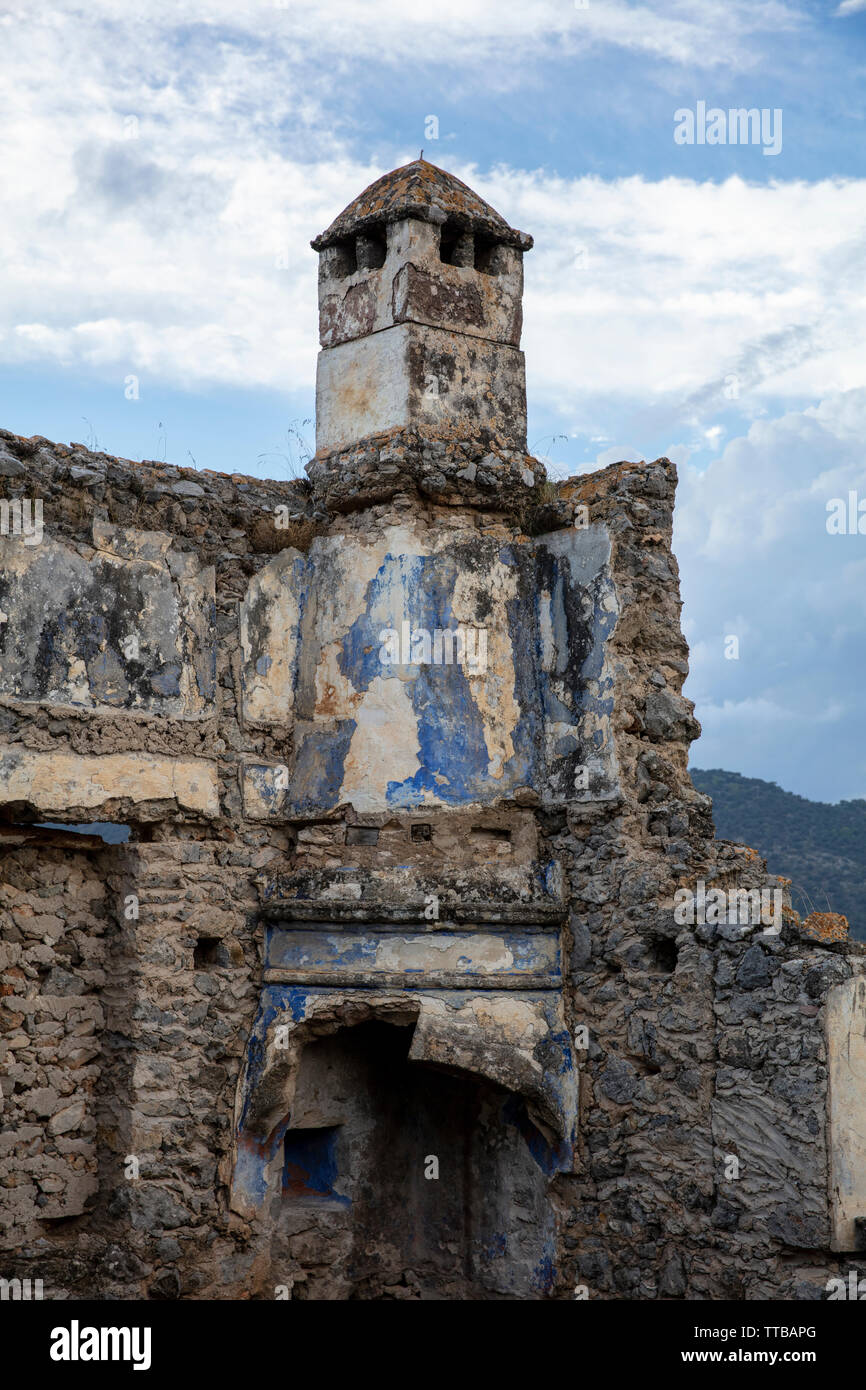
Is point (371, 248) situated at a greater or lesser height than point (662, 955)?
greater

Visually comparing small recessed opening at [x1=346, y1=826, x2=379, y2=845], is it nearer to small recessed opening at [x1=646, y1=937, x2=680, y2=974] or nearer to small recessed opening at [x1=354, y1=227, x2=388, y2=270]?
small recessed opening at [x1=646, y1=937, x2=680, y2=974]

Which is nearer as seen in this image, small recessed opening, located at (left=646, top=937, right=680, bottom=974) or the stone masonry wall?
the stone masonry wall

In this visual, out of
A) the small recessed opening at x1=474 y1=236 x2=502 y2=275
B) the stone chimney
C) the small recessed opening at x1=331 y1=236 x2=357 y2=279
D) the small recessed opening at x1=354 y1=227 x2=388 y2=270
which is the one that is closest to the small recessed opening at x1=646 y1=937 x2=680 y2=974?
the stone chimney

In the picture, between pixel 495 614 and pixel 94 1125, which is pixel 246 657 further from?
pixel 94 1125

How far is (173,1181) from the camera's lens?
27.4ft

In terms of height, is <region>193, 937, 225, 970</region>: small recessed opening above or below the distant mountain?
below

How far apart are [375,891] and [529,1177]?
201cm

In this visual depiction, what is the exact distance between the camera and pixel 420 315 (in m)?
9.23

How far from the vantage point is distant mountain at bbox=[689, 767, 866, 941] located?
20.8 metres

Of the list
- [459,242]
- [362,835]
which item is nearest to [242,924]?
[362,835]

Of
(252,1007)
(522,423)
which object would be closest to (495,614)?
(522,423)

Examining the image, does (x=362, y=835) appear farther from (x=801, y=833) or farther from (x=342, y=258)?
(x=801, y=833)

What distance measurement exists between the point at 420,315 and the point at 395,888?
3672 millimetres

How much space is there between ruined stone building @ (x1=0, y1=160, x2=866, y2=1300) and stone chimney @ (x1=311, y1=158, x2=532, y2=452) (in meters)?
0.03
